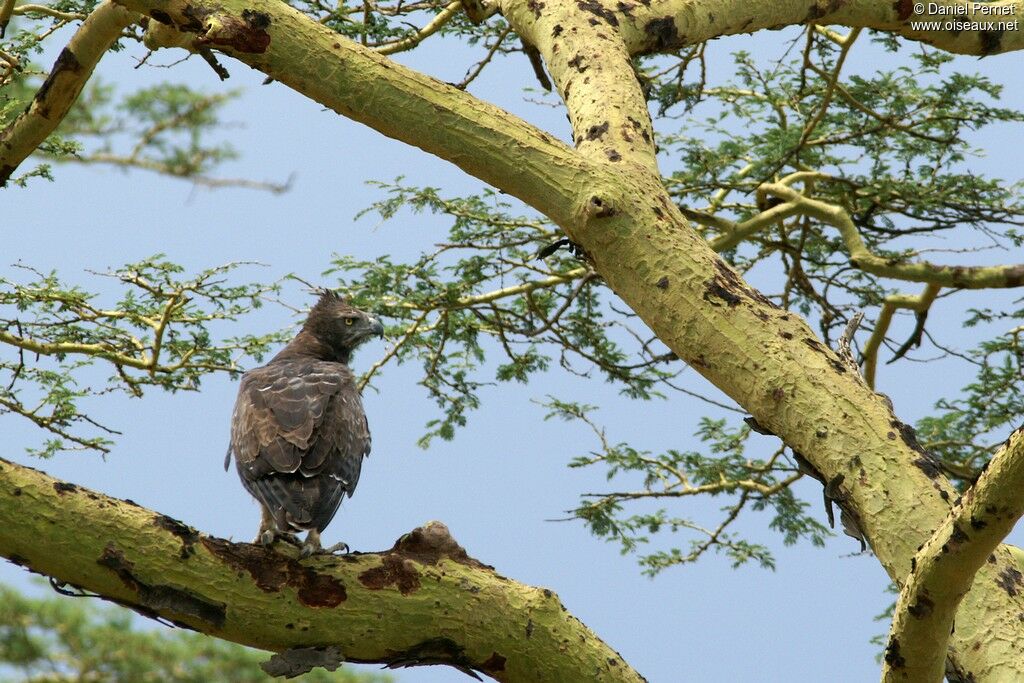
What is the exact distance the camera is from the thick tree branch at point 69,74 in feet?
18.9

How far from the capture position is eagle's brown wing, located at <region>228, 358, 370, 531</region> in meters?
4.64

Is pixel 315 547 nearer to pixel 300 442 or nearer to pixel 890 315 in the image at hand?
pixel 300 442

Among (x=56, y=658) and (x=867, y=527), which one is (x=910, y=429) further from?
(x=56, y=658)

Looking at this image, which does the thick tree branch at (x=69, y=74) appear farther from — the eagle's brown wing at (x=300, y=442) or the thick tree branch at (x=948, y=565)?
the thick tree branch at (x=948, y=565)

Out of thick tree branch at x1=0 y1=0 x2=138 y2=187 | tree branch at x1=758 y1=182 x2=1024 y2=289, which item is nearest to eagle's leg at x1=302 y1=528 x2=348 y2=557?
thick tree branch at x1=0 y1=0 x2=138 y2=187

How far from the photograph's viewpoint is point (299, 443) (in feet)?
15.9

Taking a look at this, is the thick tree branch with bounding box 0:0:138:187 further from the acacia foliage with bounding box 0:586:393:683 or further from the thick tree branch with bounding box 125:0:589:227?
the acacia foliage with bounding box 0:586:393:683

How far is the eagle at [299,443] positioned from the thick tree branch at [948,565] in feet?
6.12

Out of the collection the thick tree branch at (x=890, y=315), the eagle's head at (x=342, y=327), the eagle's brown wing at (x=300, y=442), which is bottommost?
the eagle's brown wing at (x=300, y=442)

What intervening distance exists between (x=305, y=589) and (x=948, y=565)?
198cm

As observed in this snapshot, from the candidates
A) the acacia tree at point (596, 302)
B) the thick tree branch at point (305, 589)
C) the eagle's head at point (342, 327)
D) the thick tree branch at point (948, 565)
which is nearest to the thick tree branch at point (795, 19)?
the acacia tree at point (596, 302)

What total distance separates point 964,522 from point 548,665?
1489mm

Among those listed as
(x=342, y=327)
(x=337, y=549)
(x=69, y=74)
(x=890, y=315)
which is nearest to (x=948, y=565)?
(x=337, y=549)

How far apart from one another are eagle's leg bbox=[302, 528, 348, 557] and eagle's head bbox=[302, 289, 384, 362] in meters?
2.86
